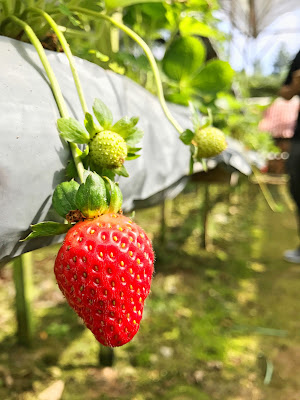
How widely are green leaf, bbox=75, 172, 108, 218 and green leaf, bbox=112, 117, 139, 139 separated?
0.10 meters

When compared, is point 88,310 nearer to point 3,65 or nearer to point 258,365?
point 3,65

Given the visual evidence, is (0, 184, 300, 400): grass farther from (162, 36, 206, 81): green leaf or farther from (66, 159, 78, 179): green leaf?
(66, 159, 78, 179): green leaf

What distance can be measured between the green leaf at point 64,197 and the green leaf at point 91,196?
0.05 feet

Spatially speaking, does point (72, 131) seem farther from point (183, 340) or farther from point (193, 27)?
point (183, 340)

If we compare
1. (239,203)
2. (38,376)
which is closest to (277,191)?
(239,203)

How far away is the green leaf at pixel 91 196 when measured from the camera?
1.36 feet

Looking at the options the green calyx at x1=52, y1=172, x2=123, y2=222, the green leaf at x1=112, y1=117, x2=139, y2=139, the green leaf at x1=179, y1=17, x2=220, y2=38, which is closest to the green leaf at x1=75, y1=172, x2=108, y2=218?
the green calyx at x1=52, y1=172, x2=123, y2=222

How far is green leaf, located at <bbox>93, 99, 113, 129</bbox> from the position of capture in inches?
19.0

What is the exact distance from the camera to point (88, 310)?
1.48ft

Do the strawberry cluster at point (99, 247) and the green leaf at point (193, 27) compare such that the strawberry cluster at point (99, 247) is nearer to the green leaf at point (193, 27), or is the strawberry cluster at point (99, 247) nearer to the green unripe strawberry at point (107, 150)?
the green unripe strawberry at point (107, 150)

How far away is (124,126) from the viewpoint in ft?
1.65

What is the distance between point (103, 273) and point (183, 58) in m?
1.01

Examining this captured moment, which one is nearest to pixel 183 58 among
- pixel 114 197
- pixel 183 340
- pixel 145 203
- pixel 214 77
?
pixel 214 77

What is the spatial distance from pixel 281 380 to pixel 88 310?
5.97 feet
